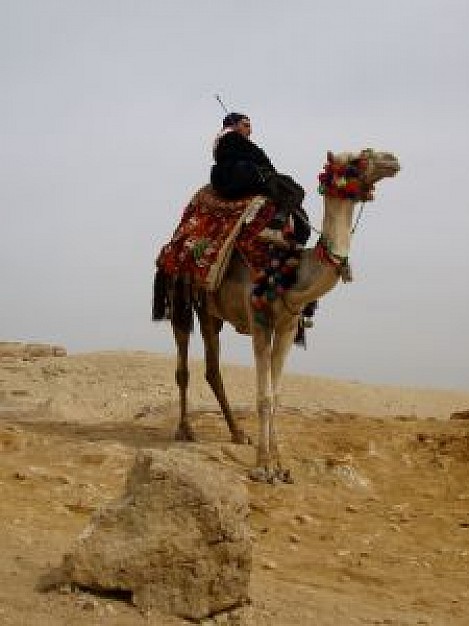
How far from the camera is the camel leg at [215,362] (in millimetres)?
10266

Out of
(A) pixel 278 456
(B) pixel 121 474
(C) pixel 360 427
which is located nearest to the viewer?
(B) pixel 121 474

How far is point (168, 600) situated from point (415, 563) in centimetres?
279

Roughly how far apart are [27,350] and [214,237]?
9.96 metres

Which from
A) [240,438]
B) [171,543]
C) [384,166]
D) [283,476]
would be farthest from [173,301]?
[171,543]

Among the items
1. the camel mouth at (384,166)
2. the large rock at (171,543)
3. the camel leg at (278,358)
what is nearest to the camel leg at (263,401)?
the camel leg at (278,358)

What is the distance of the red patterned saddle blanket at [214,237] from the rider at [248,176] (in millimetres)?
98

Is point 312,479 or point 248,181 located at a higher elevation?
point 248,181

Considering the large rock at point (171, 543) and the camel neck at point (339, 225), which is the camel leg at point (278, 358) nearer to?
the camel neck at point (339, 225)

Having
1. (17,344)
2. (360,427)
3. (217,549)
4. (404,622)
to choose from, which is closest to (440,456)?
(360,427)

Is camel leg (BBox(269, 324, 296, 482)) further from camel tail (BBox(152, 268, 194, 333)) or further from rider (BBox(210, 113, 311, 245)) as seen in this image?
camel tail (BBox(152, 268, 194, 333))

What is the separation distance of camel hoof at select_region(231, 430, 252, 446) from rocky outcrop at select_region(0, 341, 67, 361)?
822 centimetres

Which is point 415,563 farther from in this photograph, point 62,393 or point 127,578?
point 62,393

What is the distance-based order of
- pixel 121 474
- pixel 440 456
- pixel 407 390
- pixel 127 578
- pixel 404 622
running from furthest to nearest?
pixel 407 390, pixel 440 456, pixel 121 474, pixel 404 622, pixel 127 578

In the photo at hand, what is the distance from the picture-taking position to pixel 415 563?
7039 millimetres
